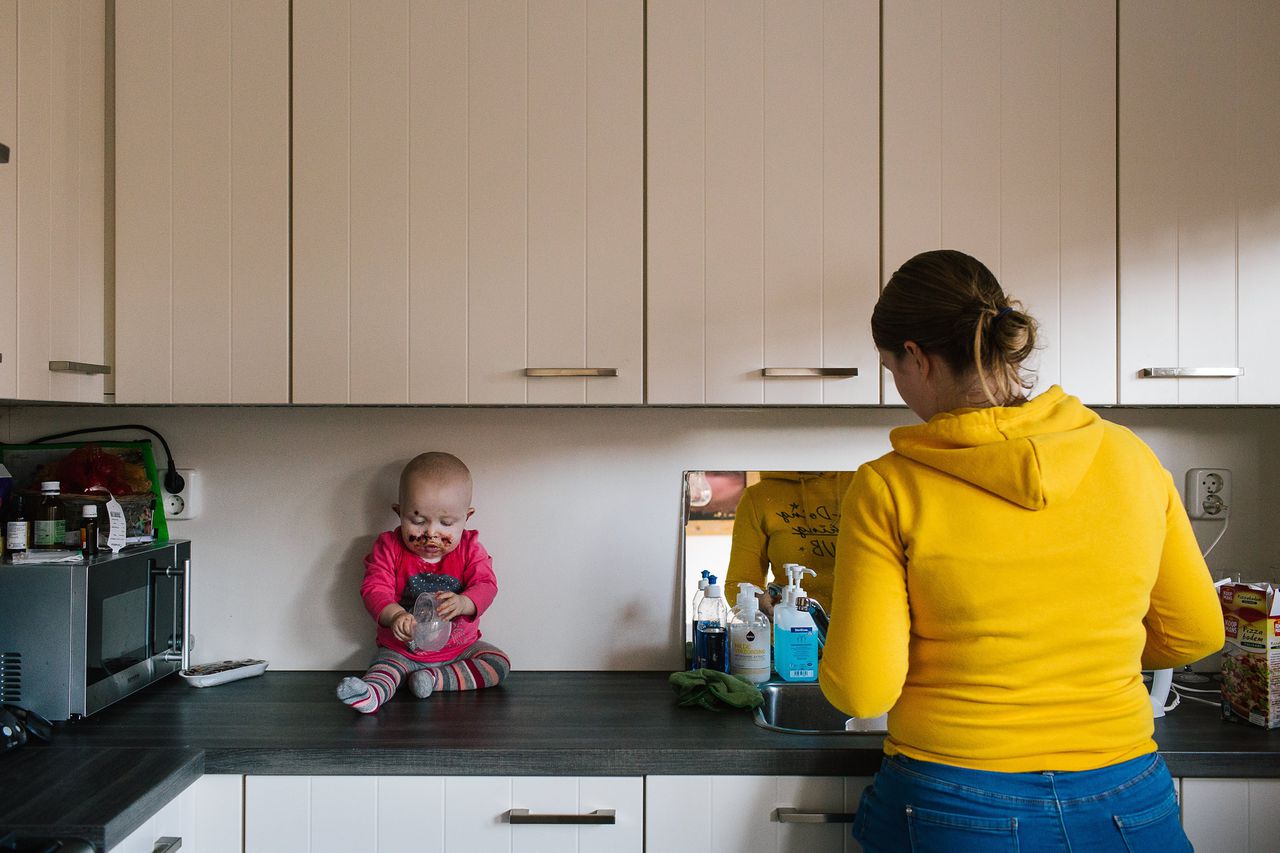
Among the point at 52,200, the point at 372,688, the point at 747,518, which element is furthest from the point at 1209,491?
the point at 52,200

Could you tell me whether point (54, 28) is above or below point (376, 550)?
above

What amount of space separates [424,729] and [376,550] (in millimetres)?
470

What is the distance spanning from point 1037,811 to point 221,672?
1525 mm

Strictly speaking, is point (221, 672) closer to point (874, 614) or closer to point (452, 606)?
point (452, 606)

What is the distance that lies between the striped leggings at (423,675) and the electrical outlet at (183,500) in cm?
52

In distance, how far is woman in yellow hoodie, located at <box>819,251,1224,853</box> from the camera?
116 cm

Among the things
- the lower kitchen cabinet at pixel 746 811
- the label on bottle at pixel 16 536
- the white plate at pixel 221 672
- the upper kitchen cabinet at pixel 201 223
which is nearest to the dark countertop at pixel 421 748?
the lower kitchen cabinet at pixel 746 811

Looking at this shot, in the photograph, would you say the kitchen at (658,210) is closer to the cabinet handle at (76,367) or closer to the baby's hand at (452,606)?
the cabinet handle at (76,367)

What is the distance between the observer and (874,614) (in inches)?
47.0

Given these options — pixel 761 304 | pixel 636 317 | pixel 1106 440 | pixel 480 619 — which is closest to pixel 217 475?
pixel 480 619

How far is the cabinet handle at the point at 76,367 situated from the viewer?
1564 millimetres

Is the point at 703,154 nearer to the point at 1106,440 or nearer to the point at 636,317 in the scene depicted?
the point at 636,317

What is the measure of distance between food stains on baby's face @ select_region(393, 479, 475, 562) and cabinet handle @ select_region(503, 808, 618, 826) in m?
0.60

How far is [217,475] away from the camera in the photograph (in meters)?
2.02
